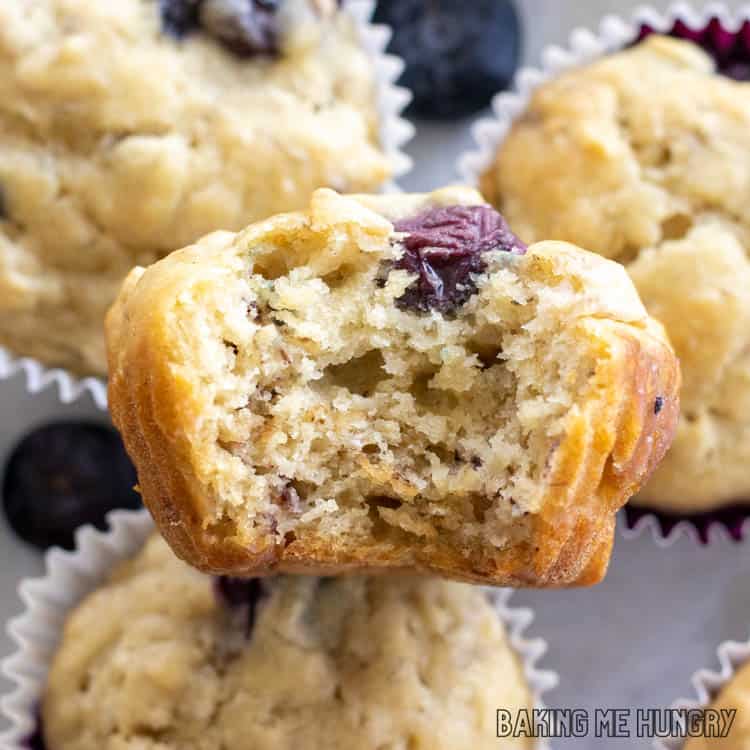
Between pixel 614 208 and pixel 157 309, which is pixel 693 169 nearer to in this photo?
pixel 614 208

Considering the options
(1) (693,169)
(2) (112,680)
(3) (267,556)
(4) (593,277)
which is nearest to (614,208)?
(1) (693,169)

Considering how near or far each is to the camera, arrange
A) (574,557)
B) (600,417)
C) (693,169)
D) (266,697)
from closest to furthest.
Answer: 1. (600,417)
2. (574,557)
3. (266,697)
4. (693,169)

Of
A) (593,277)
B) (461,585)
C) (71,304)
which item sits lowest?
(461,585)

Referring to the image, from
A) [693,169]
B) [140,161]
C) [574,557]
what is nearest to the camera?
[574,557]

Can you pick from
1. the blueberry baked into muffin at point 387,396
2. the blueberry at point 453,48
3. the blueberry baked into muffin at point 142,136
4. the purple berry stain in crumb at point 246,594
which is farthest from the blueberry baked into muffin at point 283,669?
the blueberry at point 453,48

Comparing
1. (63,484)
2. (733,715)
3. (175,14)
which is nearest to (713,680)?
(733,715)

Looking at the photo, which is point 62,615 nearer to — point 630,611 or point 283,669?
point 283,669

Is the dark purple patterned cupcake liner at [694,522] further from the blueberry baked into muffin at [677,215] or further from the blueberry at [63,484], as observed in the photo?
the blueberry at [63,484]
